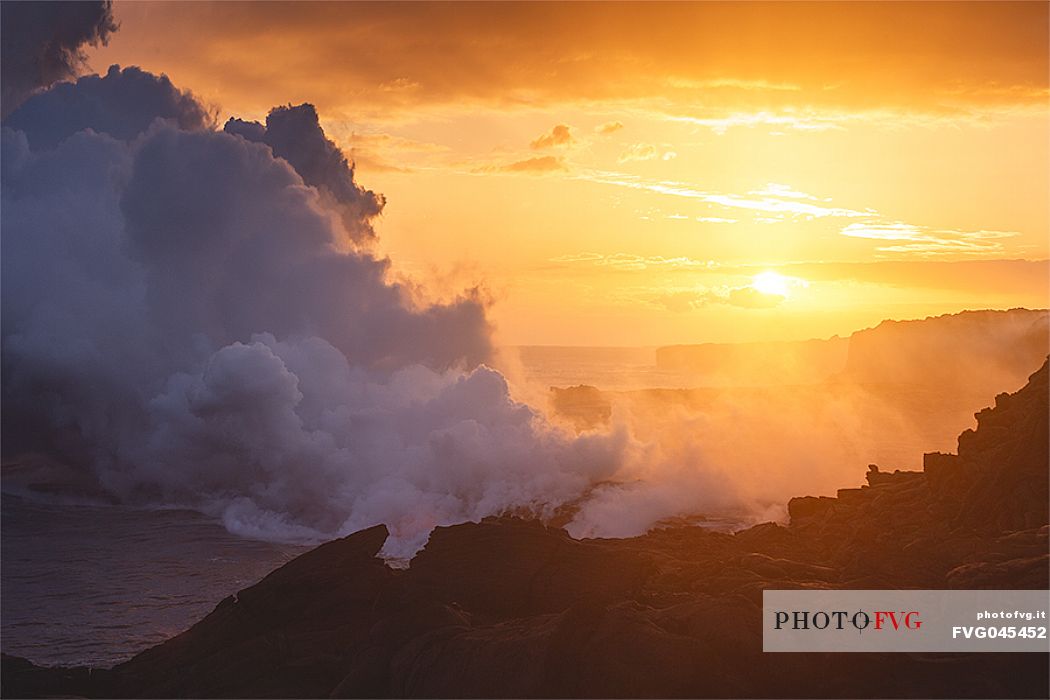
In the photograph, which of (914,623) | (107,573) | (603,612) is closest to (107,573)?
(107,573)

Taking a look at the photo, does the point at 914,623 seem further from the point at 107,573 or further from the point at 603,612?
the point at 107,573

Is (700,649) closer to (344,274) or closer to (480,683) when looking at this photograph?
(480,683)

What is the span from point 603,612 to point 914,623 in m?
7.34

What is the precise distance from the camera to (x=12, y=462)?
3334 inches

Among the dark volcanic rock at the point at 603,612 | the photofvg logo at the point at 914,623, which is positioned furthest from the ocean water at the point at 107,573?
the photofvg logo at the point at 914,623

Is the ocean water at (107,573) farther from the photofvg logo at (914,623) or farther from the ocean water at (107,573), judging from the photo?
the photofvg logo at (914,623)

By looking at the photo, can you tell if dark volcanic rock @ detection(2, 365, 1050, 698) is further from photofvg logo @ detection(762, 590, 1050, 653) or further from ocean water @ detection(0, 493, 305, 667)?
ocean water @ detection(0, 493, 305, 667)

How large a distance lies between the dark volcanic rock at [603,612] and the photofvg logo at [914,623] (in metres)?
0.35

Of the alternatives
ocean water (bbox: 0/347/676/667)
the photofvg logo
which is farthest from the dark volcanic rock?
ocean water (bbox: 0/347/676/667)

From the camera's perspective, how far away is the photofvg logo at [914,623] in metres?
23.9

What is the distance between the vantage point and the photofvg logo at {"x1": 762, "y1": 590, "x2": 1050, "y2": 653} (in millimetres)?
23875

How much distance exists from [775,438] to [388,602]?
67.7m

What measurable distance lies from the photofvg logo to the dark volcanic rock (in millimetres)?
351

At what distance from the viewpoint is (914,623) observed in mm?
24781
